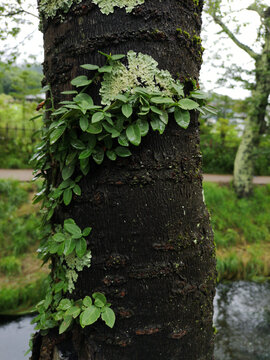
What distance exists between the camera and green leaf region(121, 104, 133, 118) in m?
0.92

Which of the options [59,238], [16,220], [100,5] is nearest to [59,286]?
[59,238]

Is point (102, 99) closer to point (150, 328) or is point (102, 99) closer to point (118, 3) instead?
point (118, 3)

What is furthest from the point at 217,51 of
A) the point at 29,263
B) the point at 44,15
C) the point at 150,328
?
the point at 150,328

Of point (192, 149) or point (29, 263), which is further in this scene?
point (29, 263)

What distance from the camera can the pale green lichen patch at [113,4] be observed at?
0.95m

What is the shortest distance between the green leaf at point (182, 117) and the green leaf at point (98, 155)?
0.83 feet

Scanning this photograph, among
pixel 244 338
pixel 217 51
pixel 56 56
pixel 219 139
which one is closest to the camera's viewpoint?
pixel 56 56

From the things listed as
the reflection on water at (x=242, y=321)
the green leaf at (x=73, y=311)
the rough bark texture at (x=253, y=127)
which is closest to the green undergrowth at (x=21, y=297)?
→ the reflection on water at (x=242, y=321)

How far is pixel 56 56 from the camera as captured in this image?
1.05 m

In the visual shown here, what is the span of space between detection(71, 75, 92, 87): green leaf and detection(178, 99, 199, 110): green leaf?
287mm

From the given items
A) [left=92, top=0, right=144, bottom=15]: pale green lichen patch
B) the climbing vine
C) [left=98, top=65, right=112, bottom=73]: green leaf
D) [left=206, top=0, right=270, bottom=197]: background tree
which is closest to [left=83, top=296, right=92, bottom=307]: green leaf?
the climbing vine

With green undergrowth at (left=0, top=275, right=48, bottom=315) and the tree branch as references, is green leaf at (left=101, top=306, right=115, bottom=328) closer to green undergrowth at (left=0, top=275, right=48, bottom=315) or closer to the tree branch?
green undergrowth at (left=0, top=275, right=48, bottom=315)

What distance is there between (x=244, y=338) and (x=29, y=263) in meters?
2.79

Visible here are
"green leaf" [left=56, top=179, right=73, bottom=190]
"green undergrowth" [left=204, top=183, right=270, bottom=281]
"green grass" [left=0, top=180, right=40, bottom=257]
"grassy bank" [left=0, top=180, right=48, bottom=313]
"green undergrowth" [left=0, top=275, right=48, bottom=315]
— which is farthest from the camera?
"green undergrowth" [left=204, top=183, right=270, bottom=281]
